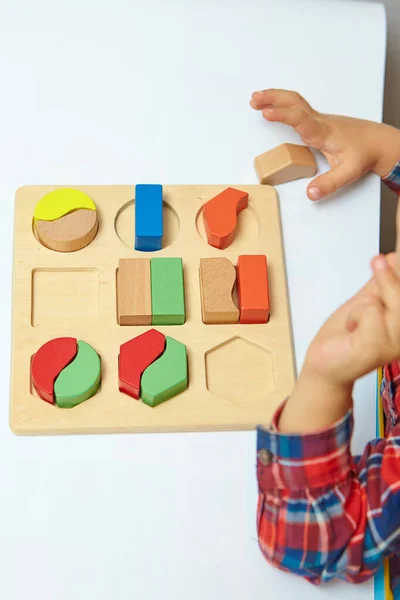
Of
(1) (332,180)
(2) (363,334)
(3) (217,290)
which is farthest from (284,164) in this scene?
(2) (363,334)

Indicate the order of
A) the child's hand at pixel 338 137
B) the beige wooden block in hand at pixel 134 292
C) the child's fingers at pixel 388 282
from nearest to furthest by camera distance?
the child's fingers at pixel 388 282
the beige wooden block in hand at pixel 134 292
the child's hand at pixel 338 137

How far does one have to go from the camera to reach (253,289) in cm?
71

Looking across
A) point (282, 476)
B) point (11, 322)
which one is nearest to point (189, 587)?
point (282, 476)

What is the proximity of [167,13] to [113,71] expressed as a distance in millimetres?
97

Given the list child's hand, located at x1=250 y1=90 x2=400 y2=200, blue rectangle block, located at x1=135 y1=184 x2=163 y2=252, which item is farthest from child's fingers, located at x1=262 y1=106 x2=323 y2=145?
blue rectangle block, located at x1=135 y1=184 x2=163 y2=252

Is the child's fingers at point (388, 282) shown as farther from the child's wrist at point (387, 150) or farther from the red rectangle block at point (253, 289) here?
the child's wrist at point (387, 150)

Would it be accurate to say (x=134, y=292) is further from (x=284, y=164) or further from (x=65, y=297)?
(x=284, y=164)

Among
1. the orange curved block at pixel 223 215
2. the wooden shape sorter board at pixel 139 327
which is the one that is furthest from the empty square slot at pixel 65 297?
the orange curved block at pixel 223 215

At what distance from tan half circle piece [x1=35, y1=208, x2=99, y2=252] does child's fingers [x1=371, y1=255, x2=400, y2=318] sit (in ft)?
0.90

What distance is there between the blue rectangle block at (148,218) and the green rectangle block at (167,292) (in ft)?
0.07

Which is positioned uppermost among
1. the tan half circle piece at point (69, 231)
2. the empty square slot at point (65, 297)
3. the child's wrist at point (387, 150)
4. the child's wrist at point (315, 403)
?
the child's wrist at point (387, 150)

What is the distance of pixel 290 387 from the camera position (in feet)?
2.24

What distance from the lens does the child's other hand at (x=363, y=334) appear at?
0.57 meters

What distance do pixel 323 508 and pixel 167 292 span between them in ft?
0.73
